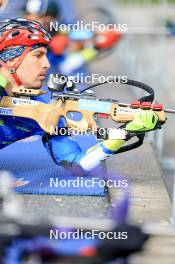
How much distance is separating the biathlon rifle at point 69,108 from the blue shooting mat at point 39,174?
320 mm

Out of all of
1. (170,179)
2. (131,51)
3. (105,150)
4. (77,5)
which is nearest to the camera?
(105,150)

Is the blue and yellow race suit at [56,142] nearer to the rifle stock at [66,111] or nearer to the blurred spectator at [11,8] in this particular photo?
the rifle stock at [66,111]

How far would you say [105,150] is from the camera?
455 cm

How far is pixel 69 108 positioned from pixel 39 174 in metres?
0.54

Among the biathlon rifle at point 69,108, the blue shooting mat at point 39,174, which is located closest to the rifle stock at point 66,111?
the biathlon rifle at point 69,108

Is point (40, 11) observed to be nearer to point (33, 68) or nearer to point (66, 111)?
point (33, 68)

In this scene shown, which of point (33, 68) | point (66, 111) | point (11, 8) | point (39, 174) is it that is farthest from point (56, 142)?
point (11, 8)

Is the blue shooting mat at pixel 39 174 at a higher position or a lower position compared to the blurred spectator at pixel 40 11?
lower

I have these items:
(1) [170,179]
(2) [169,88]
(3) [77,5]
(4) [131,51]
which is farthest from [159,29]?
(3) [77,5]

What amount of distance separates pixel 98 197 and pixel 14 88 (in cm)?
80

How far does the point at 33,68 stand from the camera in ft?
15.5

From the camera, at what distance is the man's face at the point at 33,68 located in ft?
15.4

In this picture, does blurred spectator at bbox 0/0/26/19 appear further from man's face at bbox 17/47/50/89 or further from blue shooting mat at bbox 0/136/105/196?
man's face at bbox 17/47/50/89

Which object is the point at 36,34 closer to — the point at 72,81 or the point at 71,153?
Answer: the point at 72,81
